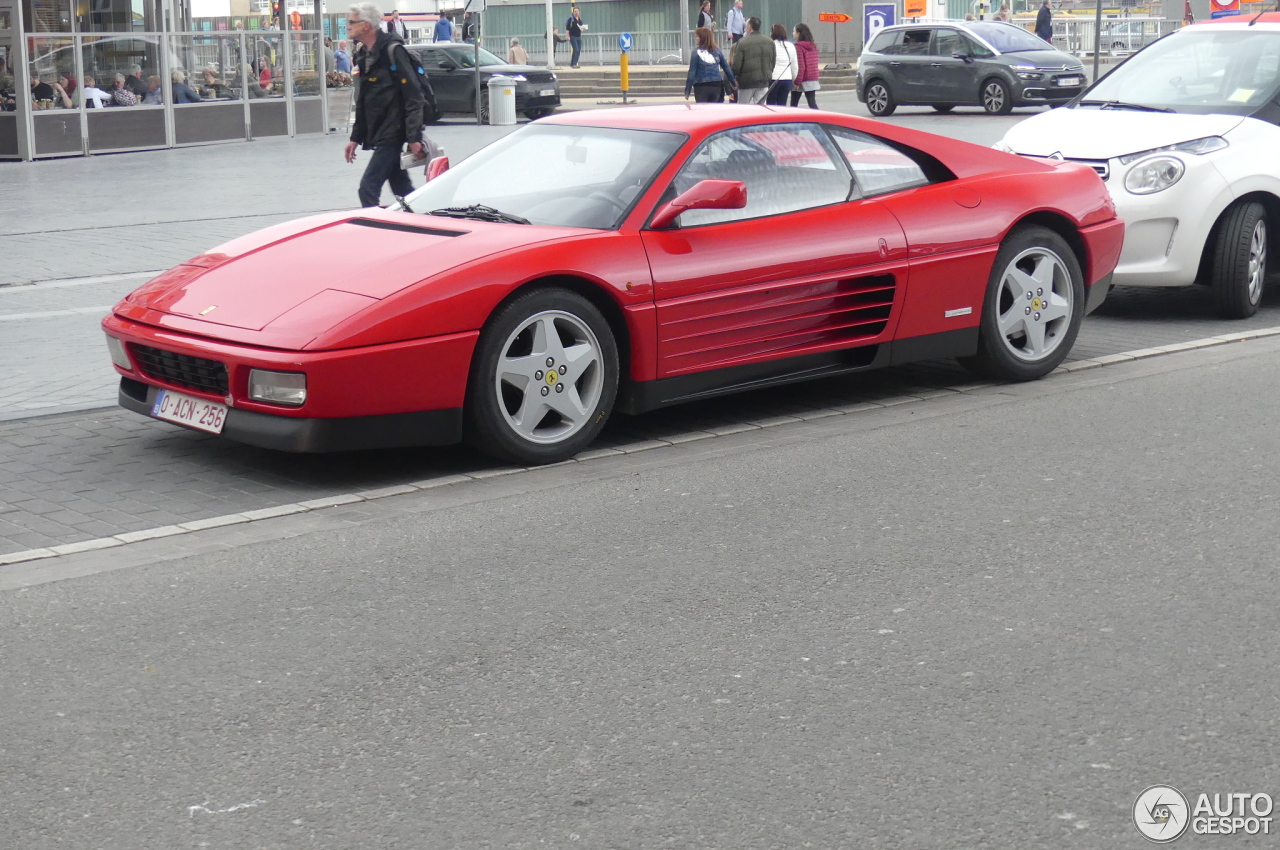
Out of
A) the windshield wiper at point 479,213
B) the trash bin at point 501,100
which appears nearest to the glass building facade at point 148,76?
the trash bin at point 501,100

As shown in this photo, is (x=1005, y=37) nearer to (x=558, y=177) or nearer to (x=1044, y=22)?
(x=1044, y=22)

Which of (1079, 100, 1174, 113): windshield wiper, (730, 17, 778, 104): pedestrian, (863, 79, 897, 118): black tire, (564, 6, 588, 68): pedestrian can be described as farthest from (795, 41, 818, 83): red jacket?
(564, 6, 588, 68): pedestrian

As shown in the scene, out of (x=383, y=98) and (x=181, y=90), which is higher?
(x=181, y=90)

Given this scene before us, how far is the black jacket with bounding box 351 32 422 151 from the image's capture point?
1094 centimetres

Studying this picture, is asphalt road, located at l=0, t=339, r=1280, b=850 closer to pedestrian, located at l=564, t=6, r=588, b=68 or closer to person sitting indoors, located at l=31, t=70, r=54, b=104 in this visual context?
person sitting indoors, located at l=31, t=70, r=54, b=104

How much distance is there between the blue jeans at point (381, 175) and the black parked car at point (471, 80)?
19640 mm

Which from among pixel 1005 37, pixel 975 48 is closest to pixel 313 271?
pixel 975 48

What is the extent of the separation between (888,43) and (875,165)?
23486mm

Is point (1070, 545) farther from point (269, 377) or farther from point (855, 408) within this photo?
point (269, 377)

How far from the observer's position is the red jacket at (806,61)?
26.2 m

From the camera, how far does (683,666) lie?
4.13 meters

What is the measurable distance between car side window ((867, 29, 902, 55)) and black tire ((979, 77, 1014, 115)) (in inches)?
80.6

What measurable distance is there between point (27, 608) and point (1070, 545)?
3.11 meters

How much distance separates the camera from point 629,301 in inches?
251
